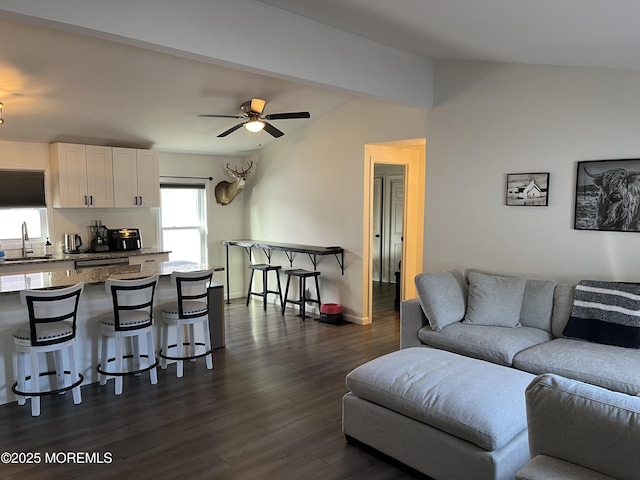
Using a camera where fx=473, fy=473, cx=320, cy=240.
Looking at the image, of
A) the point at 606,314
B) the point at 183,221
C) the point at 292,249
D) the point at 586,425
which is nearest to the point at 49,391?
the point at 292,249

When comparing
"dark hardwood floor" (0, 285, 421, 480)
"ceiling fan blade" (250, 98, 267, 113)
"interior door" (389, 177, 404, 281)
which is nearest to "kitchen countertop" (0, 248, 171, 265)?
"dark hardwood floor" (0, 285, 421, 480)

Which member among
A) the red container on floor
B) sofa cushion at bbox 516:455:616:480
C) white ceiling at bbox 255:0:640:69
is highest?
white ceiling at bbox 255:0:640:69

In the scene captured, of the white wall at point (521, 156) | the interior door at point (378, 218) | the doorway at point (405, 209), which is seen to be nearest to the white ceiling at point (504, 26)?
the white wall at point (521, 156)

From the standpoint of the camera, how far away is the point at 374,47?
166 inches

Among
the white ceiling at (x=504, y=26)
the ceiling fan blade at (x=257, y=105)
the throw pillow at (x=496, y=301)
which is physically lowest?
the throw pillow at (x=496, y=301)

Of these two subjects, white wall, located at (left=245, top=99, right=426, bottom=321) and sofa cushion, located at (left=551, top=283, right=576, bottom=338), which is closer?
sofa cushion, located at (left=551, top=283, right=576, bottom=338)

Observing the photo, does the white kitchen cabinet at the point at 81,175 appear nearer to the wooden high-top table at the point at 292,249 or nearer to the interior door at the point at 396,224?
the wooden high-top table at the point at 292,249

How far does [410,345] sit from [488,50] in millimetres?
2593

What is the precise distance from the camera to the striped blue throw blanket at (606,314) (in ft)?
10.8

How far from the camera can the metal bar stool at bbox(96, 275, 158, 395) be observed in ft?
12.3

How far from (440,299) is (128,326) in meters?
2.55

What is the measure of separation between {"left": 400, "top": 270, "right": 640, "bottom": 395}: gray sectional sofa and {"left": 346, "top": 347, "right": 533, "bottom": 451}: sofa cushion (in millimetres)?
466

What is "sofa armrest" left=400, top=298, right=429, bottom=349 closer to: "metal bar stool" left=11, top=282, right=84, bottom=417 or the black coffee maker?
"metal bar stool" left=11, top=282, right=84, bottom=417

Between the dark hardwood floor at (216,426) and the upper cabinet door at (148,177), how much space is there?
8.51 feet
